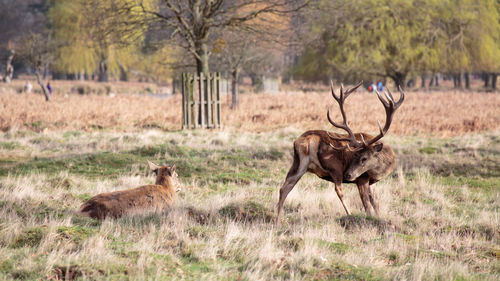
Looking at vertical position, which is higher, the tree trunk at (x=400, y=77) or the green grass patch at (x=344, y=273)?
the tree trunk at (x=400, y=77)

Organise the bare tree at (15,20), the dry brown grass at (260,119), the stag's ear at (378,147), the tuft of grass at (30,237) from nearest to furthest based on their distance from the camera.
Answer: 1. the tuft of grass at (30,237)
2. the stag's ear at (378,147)
3. the dry brown grass at (260,119)
4. the bare tree at (15,20)

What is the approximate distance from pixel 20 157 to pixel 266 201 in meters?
6.99

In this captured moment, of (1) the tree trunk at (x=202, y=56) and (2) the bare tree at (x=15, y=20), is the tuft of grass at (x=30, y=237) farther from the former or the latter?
(2) the bare tree at (x=15, y=20)

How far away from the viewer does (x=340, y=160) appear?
8453mm

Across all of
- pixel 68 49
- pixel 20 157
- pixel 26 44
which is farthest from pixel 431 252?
pixel 68 49

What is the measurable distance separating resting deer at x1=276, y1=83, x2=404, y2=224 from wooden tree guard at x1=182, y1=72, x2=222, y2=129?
12.5 metres

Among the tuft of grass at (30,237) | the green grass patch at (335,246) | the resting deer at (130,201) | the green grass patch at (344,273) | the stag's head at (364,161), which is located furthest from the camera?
the stag's head at (364,161)

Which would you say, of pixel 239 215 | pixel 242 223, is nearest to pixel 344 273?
pixel 242 223

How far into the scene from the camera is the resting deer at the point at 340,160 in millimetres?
8219

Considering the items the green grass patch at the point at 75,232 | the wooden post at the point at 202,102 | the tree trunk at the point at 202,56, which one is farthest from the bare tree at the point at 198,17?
the green grass patch at the point at 75,232

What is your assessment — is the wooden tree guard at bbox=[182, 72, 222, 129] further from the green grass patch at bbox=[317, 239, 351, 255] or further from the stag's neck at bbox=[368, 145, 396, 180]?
the green grass patch at bbox=[317, 239, 351, 255]

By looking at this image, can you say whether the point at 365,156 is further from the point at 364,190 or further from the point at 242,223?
the point at 242,223

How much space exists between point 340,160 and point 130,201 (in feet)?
10.3

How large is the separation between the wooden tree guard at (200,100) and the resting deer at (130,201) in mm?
11672
